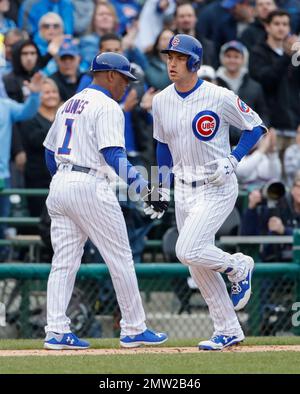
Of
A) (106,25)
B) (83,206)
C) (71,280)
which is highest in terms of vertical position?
(106,25)

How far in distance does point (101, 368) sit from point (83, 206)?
1.28m

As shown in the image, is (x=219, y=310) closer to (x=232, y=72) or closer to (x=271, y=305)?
(x=271, y=305)

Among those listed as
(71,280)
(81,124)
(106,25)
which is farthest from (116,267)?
(106,25)

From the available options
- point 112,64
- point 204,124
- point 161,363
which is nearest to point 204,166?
point 204,124

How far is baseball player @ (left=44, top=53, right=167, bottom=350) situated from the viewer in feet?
25.3

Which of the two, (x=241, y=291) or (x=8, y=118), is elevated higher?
(x=8, y=118)

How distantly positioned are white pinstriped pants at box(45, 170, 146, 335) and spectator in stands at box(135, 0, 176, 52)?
20.4ft

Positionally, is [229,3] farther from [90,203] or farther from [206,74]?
[90,203]

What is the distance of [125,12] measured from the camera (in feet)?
47.4

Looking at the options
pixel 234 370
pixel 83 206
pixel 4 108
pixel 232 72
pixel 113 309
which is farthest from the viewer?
pixel 232 72

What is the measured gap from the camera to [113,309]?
1041cm

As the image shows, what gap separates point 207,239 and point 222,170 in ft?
1.52

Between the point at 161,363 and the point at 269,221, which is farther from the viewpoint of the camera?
the point at 269,221

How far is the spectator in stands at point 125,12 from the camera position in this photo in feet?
46.8
